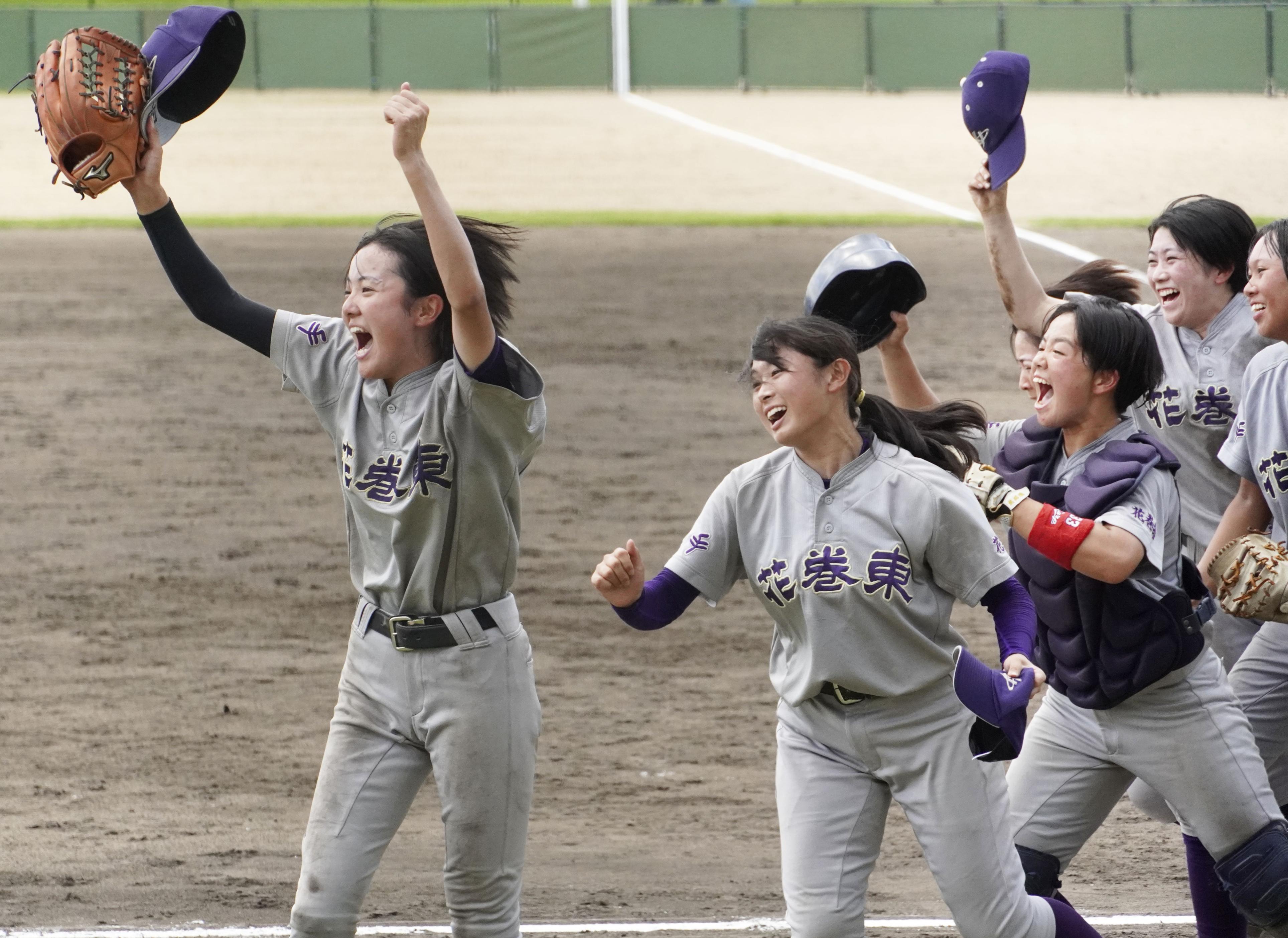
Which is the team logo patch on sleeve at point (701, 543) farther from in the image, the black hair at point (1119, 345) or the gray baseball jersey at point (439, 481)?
the black hair at point (1119, 345)

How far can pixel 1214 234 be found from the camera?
3.87 metres

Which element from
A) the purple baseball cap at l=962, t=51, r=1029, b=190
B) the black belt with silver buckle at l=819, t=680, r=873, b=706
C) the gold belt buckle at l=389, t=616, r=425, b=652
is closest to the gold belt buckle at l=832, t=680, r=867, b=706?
the black belt with silver buckle at l=819, t=680, r=873, b=706

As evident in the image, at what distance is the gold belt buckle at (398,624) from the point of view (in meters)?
3.26

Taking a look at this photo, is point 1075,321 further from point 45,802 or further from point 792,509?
point 45,802

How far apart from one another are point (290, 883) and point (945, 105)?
27.3 metres

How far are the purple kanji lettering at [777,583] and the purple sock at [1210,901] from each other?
1.24 m

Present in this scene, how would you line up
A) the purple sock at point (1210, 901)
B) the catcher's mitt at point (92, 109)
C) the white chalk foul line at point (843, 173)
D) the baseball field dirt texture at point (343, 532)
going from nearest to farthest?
the catcher's mitt at point (92, 109) < the purple sock at point (1210, 901) < the baseball field dirt texture at point (343, 532) < the white chalk foul line at point (843, 173)

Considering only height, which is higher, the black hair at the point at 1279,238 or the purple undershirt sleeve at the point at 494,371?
the black hair at the point at 1279,238

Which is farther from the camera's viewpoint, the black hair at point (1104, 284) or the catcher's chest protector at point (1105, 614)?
the black hair at point (1104, 284)

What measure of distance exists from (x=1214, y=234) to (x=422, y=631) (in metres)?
2.04

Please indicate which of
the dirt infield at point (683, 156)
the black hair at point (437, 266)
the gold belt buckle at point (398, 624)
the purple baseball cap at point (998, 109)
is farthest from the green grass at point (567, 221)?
the gold belt buckle at point (398, 624)

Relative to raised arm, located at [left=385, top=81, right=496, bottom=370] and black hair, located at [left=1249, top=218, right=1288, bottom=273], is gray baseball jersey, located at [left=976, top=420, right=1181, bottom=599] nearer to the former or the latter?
black hair, located at [left=1249, top=218, right=1288, bottom=273]

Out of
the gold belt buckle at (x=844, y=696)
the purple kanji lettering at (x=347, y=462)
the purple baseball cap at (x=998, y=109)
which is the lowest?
the gold belt buckle at (x=844, y=696)

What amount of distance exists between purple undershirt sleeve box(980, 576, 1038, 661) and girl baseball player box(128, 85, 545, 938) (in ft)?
3.02
